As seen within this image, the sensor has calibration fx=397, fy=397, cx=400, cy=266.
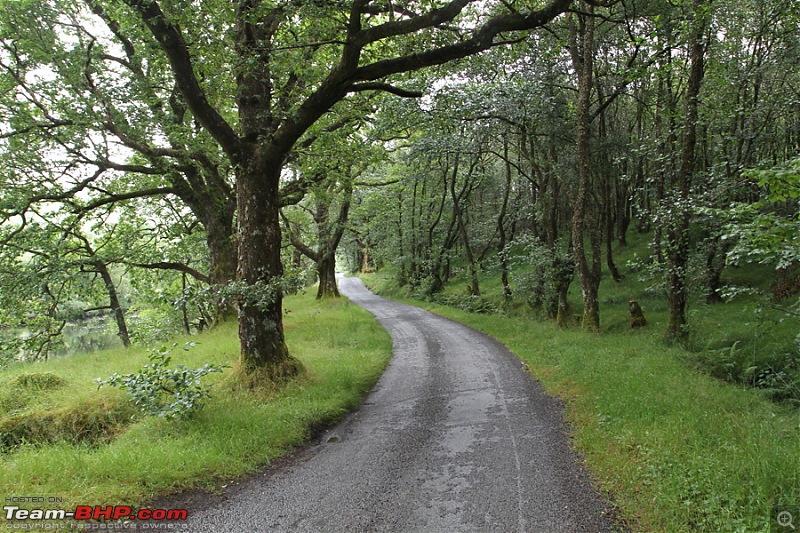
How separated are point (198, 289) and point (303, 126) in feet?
10.8

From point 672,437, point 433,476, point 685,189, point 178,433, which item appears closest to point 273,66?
point 178,433

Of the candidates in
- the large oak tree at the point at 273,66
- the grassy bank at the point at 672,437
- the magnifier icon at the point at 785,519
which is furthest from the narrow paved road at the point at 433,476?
the large oak tree at the point at 273,66

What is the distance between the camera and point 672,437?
451cm

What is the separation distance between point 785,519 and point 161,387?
6728 mm

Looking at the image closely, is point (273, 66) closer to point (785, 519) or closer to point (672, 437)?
point (672, 437)

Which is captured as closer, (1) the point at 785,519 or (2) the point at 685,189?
(1) the point at 785,519

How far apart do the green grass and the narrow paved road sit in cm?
47

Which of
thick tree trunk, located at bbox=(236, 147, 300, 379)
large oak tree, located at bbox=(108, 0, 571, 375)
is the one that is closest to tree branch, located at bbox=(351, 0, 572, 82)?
large oak tree, located at bbox=(108, 0, 571, 375)

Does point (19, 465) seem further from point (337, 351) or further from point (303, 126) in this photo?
point (337, 351)

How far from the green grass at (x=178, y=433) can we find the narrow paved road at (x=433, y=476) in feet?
1.53

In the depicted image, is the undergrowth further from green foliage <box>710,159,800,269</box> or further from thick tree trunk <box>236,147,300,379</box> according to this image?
thick tree trunk <box>236,147,300,379</box>

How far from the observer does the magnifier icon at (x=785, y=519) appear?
9.54 ft

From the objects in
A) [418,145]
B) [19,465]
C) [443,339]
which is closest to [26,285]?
[19,465]

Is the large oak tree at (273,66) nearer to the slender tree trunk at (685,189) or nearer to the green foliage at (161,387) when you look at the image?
the green foliage at (161,387)
